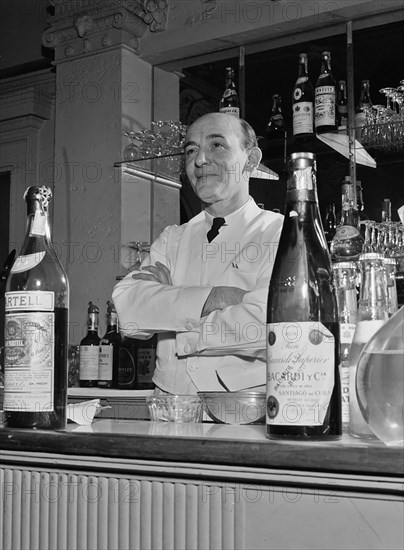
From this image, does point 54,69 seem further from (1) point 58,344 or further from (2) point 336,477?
(2) point 336,477

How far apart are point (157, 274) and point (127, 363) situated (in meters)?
1.03

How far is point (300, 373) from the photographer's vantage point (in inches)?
28.1

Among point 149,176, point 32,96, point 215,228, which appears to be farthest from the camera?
point 32,96

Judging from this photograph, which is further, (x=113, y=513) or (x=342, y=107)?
(x=342, y=107)

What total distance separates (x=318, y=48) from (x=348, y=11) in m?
0.47

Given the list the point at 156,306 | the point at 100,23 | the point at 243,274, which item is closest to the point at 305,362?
the point at 156,306

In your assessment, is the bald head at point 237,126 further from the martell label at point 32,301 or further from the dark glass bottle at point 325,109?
the martell label at point 32,301

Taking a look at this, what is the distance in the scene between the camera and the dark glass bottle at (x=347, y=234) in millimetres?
2848

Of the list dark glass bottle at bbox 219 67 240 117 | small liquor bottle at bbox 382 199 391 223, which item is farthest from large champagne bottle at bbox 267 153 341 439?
dark glass bottle at bbox 219 67 240 117

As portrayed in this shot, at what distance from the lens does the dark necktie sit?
7.64 feet

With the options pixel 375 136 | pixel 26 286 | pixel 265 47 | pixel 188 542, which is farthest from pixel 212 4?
pixel 188 542

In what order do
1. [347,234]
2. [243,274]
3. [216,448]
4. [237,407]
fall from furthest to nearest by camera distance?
[347,234], [243,274], [237,407], [216,448]

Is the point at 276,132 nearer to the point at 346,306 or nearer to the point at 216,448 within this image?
the point at 346,306

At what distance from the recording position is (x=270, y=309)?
0.81 metres
